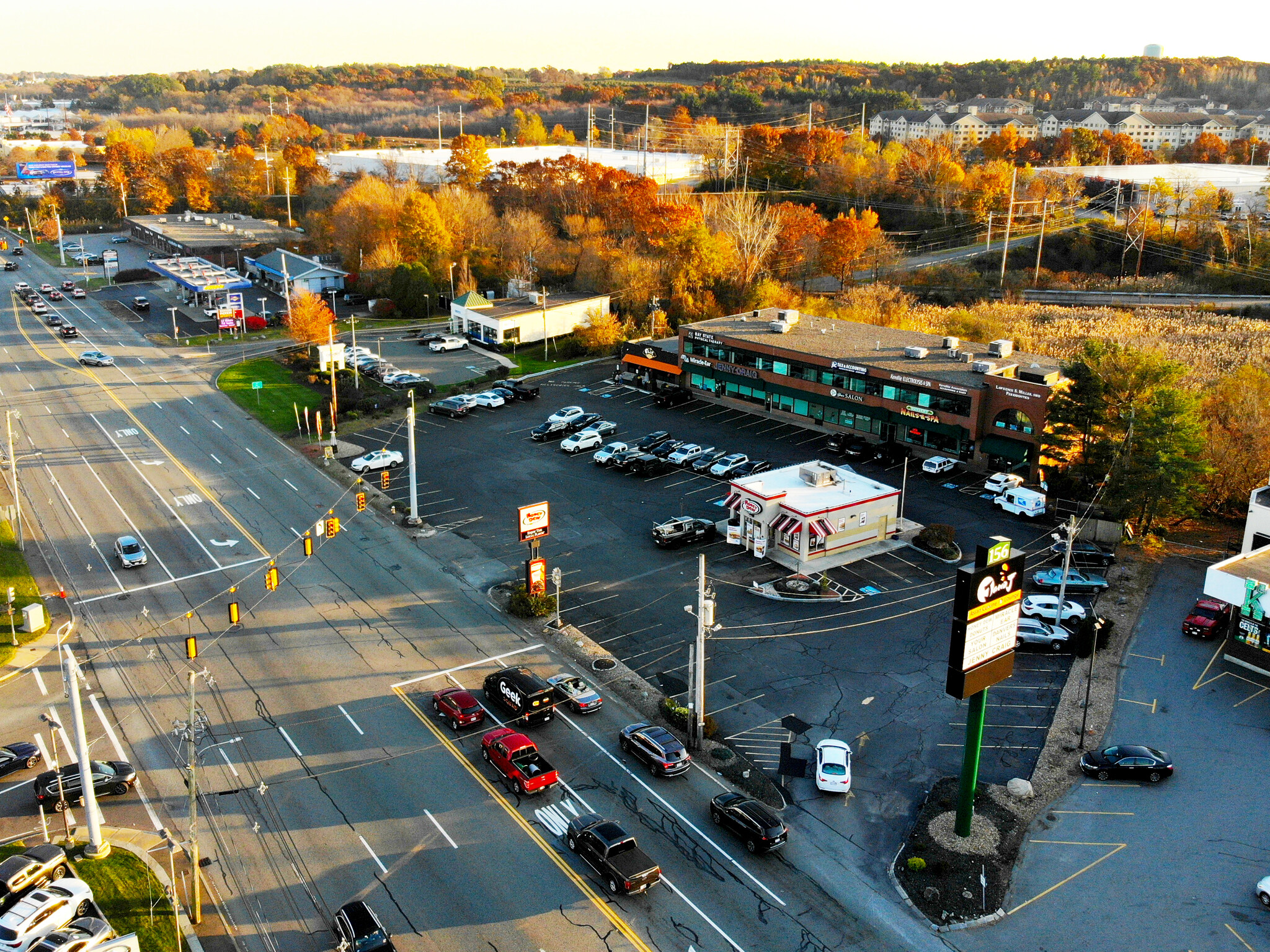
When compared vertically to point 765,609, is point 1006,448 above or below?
above

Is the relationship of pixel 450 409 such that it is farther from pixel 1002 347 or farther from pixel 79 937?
pixel 79 937

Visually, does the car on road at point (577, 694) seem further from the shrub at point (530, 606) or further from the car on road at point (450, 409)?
the car on road at point (450, 409)

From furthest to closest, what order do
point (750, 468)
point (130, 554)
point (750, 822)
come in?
point (750, 468), point (130, 554), point (750, 822)

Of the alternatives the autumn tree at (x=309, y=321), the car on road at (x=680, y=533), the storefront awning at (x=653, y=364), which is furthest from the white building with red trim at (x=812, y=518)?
the autumn tree at (x=309, y=321)

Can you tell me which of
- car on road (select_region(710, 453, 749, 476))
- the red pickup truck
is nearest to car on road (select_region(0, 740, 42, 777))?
the red pickup truck

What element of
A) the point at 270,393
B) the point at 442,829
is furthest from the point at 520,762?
the point at 270,393

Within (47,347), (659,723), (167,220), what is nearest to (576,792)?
(659,723)

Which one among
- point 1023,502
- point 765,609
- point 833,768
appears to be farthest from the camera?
point 1023,502
